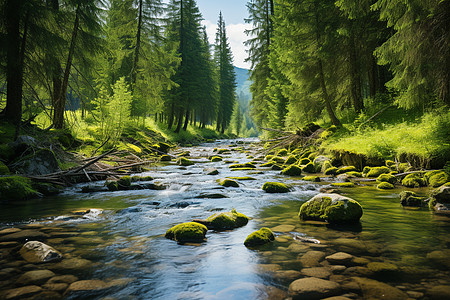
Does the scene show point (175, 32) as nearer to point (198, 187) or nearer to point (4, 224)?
point (198, 187)

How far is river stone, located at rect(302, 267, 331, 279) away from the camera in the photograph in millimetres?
2981

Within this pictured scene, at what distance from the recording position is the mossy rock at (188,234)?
167 inches

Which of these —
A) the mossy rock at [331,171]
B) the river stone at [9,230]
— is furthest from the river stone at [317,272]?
the mossy rock at [331,171]

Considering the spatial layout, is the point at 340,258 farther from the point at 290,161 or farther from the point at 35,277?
the point at 290,161

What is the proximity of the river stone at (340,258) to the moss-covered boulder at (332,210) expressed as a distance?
4.55ft

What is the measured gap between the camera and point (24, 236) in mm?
4137

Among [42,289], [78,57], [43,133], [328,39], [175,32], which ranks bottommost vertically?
[42,289]

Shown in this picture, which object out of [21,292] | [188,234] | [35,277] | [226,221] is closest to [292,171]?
[226,221]

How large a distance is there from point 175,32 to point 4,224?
2895 cm

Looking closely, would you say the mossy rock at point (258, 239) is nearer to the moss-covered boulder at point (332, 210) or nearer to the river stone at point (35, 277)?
the moss-covered boulder at point (332, 210)

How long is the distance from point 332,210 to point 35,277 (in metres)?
4.34

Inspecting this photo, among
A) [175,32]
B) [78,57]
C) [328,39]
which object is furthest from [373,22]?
[175,32]

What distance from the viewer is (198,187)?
866cm

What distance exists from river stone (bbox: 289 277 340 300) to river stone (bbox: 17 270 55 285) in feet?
8.33
